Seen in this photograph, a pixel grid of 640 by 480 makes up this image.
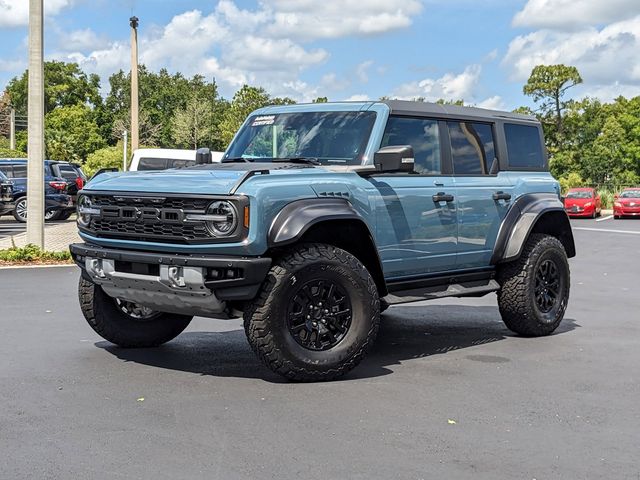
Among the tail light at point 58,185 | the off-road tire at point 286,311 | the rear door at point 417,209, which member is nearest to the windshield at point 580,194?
the tail light at point 58,185

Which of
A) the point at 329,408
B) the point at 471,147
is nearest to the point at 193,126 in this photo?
the point at 471,147

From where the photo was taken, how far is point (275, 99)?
74.4 metres

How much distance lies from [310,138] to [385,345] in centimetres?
198

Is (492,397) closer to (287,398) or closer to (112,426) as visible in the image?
(287,398)

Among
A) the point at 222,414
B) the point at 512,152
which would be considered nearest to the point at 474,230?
the point at 512,152

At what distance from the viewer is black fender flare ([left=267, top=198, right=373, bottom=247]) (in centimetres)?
616

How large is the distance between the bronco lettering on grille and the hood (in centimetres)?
13

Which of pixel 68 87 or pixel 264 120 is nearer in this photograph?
pixel 264 120

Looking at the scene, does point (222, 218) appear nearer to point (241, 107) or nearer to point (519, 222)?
point (519, 222)

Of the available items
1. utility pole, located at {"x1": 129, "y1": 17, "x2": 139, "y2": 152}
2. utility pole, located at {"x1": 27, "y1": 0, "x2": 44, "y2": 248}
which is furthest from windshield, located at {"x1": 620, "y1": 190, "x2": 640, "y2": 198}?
utility pole, located at {"x1": 27, "y1": 0, "x2": 44, "y2": 248}

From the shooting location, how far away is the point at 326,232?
6.78 meters

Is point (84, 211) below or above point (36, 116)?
below

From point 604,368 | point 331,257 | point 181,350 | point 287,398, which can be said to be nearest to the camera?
point 287,398

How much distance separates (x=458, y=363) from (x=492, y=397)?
1.19 m
